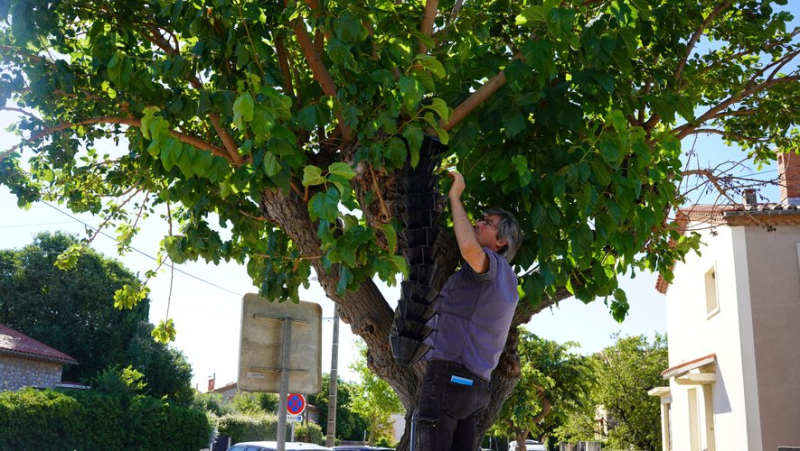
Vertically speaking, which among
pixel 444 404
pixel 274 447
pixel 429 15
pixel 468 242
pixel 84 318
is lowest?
pixel 274 447

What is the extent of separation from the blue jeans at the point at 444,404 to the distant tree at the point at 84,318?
1413 inches

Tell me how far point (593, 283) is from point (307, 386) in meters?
3.14

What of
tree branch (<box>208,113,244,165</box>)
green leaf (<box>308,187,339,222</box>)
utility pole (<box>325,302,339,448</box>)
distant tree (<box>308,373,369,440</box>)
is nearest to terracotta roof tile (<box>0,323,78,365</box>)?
utility pole (<box>325,302,339,448</box>)

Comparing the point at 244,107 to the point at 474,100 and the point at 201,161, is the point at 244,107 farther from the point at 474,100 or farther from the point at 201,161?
the point at 474,100

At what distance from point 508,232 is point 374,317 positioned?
5.08 ft

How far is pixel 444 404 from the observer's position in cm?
387

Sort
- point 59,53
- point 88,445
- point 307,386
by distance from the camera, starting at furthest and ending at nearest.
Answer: point 88,445 < point 307,386 < point 59,53

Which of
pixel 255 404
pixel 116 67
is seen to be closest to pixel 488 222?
pixel 116 67

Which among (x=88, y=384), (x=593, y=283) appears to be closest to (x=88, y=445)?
(x=88, y=384)

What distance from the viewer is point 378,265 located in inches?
154

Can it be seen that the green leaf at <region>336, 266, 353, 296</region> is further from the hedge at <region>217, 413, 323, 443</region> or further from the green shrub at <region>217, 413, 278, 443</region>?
the green shrub at <region>217, 413, 278, 443</region>

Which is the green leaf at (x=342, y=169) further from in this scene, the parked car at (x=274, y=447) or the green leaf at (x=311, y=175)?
the parked car at (x=274, y=447)

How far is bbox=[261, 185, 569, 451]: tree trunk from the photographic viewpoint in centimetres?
536

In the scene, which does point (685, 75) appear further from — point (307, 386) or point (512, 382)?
point (307, 386)
